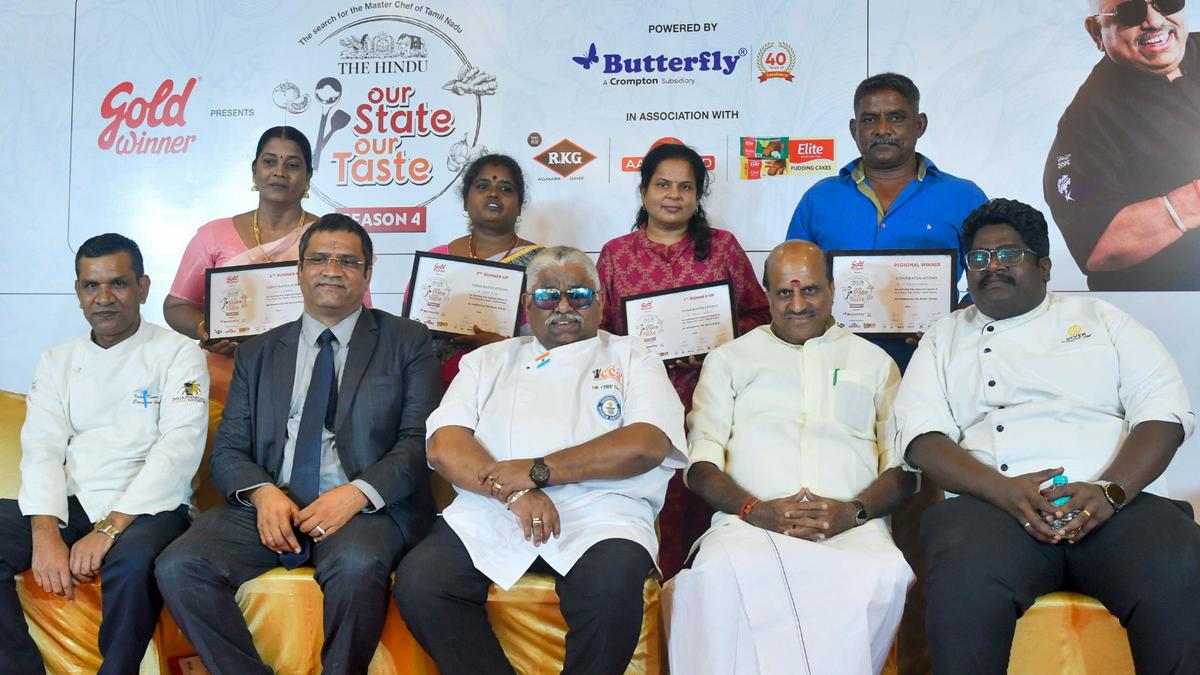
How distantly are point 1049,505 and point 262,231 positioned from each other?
3.75 meters

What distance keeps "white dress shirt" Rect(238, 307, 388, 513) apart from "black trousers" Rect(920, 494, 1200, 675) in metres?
1.79

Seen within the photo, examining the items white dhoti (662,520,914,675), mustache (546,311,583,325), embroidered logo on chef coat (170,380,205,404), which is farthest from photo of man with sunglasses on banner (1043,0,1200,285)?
embroidered logo on chef coat (170,380,205,404)

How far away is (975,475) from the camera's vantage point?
3.28m

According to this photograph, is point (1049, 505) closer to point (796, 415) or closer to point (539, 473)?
point (796, 415)

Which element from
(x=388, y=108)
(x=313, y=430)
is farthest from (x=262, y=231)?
(x=313, y=430)

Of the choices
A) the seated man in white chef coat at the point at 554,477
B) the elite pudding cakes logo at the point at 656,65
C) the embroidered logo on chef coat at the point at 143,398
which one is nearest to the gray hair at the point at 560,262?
the seated man in white chef coat at the point at 554,477

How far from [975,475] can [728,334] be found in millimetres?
1303

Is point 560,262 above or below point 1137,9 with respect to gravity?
below

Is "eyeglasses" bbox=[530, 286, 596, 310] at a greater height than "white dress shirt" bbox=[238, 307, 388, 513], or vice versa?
"eyeglasses" bbox=[530, 286, 596, 310]

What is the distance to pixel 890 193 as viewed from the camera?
15.1 ft

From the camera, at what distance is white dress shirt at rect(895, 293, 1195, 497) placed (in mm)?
3303

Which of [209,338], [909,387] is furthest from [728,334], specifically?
[209,338]

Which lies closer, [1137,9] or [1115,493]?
[1115,493]

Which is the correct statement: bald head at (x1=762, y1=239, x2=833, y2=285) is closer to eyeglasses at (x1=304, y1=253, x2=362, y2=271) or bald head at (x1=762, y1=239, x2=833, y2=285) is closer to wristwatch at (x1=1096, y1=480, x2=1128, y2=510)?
wristwatch at (x1=1096, y1=480, x2=1128, y2=510)
